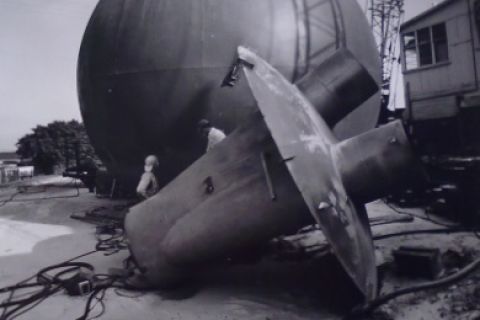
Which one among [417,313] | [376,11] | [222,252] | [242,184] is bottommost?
[417,313]

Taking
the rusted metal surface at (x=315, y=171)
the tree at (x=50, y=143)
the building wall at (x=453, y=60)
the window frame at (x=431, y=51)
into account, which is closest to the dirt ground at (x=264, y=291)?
the rusted metal surface at (x=315, y=171)

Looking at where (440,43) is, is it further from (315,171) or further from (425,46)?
(315,171)

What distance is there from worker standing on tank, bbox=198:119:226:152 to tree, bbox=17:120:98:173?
18331 millimetres

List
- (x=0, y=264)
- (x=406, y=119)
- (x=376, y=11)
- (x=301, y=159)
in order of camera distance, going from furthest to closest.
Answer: (x=376, y=11) → (x=406, y=119) → (x=0, y=264) → (x=301, y=159)

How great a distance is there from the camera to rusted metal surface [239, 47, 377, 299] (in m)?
2.49

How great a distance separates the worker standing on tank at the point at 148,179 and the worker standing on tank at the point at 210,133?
0.87 metres

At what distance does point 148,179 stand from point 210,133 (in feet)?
3.98

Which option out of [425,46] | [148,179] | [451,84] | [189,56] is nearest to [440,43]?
[425,46]

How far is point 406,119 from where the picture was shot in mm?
12172

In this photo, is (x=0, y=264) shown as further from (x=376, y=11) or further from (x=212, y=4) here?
(x=376, y=11)

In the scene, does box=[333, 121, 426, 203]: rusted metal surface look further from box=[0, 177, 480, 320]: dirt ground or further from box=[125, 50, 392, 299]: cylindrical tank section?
box=[0, 177, 480, 320]: dirt ground

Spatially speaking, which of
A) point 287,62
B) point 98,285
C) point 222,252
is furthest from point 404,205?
point 98,285

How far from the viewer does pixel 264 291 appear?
336cm

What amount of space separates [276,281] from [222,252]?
588mm
